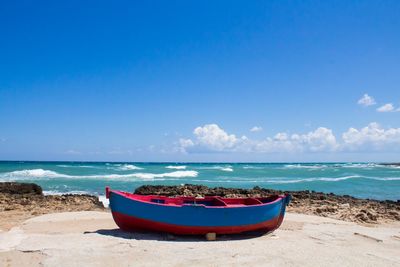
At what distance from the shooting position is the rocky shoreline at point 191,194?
13148mm

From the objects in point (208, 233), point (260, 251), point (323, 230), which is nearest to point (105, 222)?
point (208, 233)

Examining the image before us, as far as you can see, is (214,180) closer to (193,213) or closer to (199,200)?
(199,200)

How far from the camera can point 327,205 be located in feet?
51.8

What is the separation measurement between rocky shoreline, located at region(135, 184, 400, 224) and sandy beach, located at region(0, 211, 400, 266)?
2396 millimetres

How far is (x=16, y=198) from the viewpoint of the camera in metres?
16.4

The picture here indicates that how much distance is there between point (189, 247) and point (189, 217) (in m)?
0.86

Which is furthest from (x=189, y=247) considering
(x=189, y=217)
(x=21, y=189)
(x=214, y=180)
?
(x=214, y=180)

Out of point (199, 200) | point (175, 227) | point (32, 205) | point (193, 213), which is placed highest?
point (199, 200)

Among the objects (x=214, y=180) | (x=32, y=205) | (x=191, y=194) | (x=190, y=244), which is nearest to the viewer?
(x=190, y=244)

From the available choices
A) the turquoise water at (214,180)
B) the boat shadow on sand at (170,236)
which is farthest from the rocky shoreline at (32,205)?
the turquoise water at (214,180)

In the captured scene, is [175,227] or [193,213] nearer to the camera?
[193,213]

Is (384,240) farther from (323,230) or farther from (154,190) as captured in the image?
(154,190)

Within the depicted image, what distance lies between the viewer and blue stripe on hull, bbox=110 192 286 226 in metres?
8.90

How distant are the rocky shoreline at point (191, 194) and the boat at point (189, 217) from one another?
362cm
